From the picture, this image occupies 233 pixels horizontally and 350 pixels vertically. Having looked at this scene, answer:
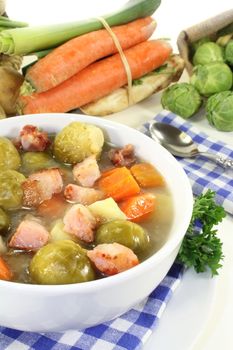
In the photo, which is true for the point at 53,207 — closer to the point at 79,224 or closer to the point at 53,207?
the point at 53,207

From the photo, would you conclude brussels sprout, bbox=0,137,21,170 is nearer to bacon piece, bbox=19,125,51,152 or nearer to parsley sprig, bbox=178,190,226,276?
bacon piece, bbox=19,125,51,152

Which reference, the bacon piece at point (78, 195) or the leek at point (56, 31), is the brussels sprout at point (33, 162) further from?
the leek at point (56, 31)

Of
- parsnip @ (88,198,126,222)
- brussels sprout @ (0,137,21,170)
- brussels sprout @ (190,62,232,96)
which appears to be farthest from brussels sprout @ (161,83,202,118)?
parsnip @ (88,198,126,222)

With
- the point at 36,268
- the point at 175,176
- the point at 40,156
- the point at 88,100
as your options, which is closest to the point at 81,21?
the point at 88,100

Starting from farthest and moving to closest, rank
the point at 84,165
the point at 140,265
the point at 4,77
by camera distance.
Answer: the point at 4,77 → the point at 84,165 → the point at 140,265

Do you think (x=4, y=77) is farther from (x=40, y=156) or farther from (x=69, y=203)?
(x=69, y=203)

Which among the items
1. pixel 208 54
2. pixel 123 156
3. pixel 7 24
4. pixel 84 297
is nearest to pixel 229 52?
pixel 208 54
